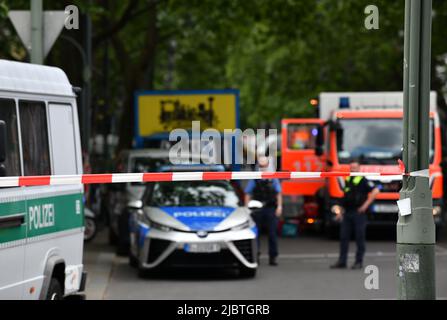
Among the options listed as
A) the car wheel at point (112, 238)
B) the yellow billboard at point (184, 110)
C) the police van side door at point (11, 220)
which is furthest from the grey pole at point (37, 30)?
the yellow billboard at point (184, 110)

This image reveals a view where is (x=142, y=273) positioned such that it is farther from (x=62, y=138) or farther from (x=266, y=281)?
(x=62, y=138)

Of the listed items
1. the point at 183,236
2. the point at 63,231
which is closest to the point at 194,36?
the point at 183,236

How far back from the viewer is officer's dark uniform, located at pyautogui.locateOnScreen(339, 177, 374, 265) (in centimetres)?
1683

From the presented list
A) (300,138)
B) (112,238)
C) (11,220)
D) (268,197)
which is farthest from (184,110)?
(11,220)

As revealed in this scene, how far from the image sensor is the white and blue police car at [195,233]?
603 inches

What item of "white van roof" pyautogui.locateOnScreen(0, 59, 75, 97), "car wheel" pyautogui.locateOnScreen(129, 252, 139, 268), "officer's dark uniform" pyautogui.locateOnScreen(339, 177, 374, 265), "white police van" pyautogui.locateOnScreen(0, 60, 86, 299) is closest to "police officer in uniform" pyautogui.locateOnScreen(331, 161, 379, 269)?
"officer's dark uniform" pyautogui.locateOnScreen(339, 177, 374, 265)

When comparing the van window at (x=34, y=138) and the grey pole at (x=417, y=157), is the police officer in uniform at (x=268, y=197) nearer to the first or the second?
the van window at (x=34, y=138)

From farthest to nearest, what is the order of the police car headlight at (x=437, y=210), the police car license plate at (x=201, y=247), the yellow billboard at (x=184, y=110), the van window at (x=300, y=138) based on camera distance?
the yellow billboard at (x=184, y=110)
the van window at (x=300, y=138)
the police car headlight at (x=437, y=210)
the police car license plate at (x=201, y=247)

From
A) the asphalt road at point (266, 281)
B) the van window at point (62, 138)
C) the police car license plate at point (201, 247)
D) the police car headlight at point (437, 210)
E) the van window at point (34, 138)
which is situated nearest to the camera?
the van window at point (34, 138)

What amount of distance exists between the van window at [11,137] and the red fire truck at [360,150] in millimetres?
13056

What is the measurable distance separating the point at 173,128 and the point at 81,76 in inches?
229

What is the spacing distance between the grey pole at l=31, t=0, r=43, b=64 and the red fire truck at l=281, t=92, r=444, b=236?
919cm

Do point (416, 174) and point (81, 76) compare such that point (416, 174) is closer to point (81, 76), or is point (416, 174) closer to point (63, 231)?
point (63, 231)
